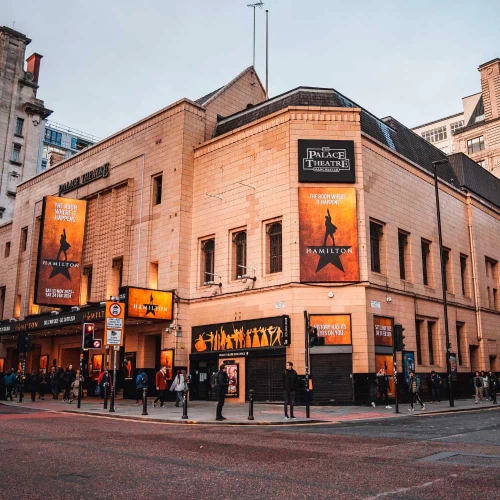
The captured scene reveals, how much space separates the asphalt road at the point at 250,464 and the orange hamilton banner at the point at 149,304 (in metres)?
13.0

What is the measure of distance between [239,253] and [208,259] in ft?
7.57

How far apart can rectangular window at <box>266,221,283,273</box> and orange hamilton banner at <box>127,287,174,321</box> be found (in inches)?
237

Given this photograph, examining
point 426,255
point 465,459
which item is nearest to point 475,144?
point 426,255

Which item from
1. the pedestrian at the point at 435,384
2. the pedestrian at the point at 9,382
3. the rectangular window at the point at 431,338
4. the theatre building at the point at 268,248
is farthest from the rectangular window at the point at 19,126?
the pedestrian at the point at 435,384

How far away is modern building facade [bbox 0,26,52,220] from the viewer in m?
62.4

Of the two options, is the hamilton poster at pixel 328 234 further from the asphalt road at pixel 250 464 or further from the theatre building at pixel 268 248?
the asphalt road at pixel 250 464

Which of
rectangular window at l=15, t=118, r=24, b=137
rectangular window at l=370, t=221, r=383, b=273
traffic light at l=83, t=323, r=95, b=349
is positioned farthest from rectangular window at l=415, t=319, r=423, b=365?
rectangular window at l=15, t=118, r=24, b=137

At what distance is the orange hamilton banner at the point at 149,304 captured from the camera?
88.4 feet

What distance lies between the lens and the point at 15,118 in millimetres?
64125

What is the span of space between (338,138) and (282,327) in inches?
396

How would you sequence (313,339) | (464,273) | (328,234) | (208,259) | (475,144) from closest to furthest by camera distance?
(313,339), (328,234), (208,259), (464,273), (475,144)

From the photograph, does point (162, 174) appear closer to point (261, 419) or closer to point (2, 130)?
point (261, 419)

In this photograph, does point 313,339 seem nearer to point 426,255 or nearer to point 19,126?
point 426,255

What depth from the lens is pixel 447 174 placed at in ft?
124
